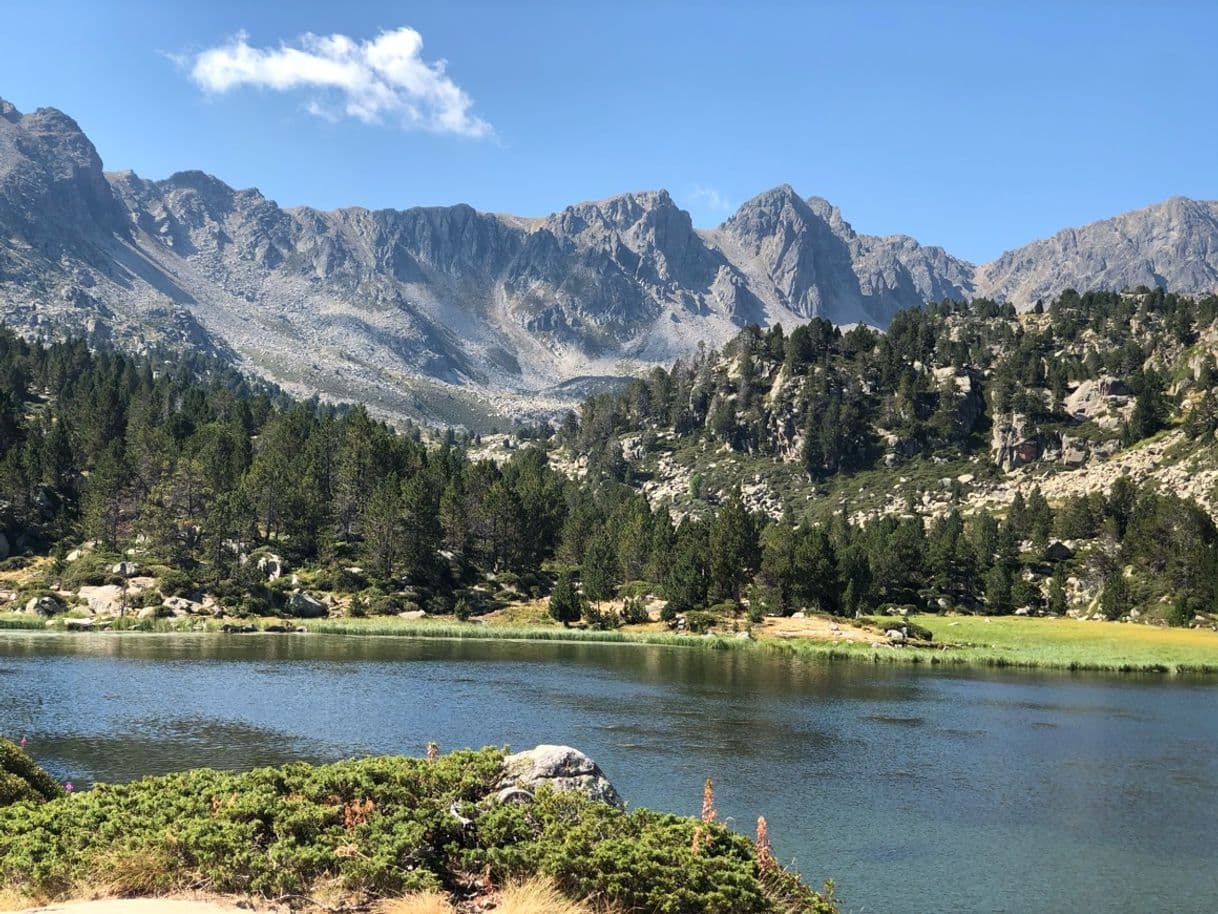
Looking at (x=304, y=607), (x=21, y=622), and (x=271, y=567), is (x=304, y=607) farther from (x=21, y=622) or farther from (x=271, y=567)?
(x=21, y=622)

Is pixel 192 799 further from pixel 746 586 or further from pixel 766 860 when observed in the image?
pixel 746 586

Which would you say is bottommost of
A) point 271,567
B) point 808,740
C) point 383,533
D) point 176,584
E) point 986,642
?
point 808,740

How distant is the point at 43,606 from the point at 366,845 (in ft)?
346

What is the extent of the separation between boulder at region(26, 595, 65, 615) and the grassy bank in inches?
1112

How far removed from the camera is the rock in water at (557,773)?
22.3 m

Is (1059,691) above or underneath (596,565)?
underneath

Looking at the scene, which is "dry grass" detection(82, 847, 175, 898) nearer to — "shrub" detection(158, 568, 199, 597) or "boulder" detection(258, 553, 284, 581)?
"shrub" detection(158, 568, 199, 597)

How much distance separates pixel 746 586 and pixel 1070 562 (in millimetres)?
61163

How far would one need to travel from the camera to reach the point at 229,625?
10481 cm

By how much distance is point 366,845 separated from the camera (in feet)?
59.8

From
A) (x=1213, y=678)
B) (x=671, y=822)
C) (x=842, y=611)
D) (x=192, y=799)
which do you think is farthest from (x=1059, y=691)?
(x=192, y=799)

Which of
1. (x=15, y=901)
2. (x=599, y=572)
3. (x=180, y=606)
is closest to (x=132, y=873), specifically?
(x=15, y=901)

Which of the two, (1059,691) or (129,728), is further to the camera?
(1059,691)

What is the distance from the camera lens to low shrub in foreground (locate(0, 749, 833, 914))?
57.1ft
